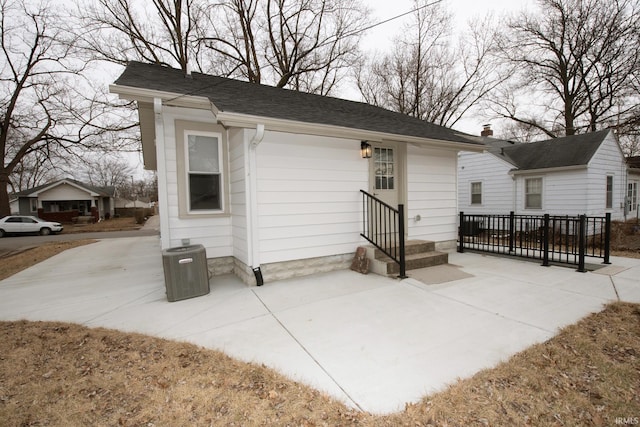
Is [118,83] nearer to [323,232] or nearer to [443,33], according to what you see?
[323,232]

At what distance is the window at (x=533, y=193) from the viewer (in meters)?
11.2

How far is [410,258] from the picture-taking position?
17.4 ft

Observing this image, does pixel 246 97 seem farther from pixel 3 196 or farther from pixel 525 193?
pixel 3 196

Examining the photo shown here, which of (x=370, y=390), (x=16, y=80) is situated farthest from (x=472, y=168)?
(x=16, y=80)

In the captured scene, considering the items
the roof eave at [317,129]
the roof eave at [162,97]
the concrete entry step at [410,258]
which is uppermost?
the roof eave at [162,97]

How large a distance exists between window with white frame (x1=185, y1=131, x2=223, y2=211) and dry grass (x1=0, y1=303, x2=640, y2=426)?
269 cm

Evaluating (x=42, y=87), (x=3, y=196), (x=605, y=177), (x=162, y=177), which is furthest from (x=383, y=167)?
(x=3, y=196)

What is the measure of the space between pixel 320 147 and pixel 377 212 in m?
1.76

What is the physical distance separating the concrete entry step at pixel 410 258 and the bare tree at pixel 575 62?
1398 cm

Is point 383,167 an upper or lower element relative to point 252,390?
upper

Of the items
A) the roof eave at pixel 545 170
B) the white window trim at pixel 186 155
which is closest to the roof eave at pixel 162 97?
the white window trim at pixel 186 155

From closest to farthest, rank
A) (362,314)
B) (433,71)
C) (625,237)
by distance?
(362,314)
(625,237)
(433,71)

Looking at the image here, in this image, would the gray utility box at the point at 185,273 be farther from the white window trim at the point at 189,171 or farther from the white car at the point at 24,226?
the white car at the point at 24,226

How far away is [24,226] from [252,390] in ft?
74.4
